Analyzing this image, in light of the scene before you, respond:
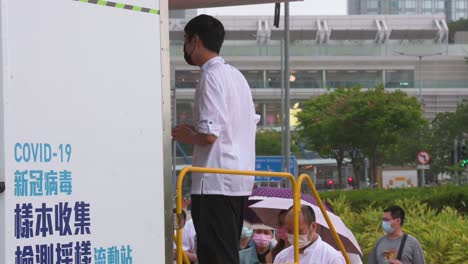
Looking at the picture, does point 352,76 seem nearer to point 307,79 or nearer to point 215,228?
point 307,79

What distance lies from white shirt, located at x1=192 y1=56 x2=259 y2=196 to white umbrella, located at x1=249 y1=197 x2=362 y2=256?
433 centimetres

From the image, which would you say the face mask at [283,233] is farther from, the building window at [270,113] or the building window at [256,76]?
the building window at [256,76]

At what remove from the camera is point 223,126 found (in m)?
5.01

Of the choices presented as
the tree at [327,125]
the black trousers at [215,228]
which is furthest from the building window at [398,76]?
the black trousers at [215,228]

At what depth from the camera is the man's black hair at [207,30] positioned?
5320 mm

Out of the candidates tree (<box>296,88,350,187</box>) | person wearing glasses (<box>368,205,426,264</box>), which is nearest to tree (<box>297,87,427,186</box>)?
tree (<box>296,88,350,187</box>)

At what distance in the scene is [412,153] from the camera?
7706 cm

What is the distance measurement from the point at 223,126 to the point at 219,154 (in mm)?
144

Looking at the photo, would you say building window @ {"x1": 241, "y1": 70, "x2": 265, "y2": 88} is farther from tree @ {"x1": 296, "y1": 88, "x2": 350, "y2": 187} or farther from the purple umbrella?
the purple umbrella

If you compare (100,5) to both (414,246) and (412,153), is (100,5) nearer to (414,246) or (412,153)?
(414,246)

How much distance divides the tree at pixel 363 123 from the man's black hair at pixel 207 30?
182 feet

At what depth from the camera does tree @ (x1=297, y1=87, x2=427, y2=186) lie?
6109cm

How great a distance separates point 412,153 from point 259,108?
28188mm

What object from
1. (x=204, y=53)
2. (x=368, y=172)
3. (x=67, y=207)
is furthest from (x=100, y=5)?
(x=368, y=172)
